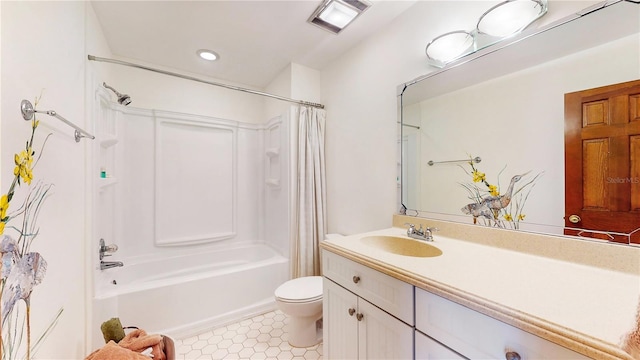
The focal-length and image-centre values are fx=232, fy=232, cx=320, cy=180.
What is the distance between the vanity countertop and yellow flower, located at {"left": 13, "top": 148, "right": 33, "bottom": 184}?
3.83 feet

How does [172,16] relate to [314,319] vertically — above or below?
above

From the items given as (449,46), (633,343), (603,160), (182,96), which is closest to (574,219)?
(603,160)

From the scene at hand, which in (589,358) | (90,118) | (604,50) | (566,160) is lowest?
(589,358)

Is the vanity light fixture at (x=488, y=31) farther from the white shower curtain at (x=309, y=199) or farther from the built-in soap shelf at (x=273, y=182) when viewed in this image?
the built-in soap shelf at (x=273, y=182)

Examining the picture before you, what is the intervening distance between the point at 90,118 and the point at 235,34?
1.15 m

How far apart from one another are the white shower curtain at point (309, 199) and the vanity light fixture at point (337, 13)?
723mm

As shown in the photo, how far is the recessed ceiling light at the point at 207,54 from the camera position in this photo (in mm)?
2098

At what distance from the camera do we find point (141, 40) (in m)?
1.93

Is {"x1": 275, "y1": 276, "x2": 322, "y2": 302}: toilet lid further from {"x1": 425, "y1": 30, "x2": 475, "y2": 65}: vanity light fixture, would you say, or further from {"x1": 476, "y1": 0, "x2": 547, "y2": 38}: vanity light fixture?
{"x1": 476, "y1": 0, "x2": 547, "y2": 38}: vanity light fixture

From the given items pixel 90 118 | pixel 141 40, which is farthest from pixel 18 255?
pixel 141 40

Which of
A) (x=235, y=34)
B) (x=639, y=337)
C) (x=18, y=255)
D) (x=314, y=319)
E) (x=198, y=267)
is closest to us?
(x=639, y=337)

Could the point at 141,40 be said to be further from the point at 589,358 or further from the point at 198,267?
the point at 589,358

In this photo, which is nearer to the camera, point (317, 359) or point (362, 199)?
point (317, 359)

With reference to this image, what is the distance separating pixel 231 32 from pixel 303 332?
2352mm
